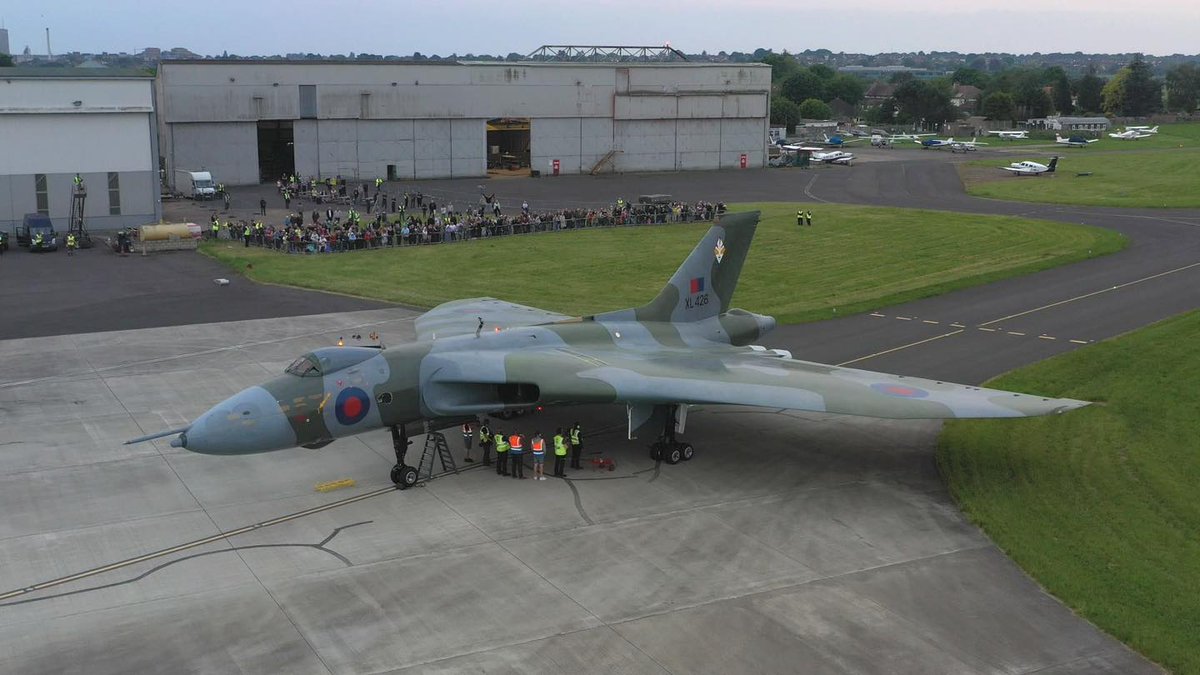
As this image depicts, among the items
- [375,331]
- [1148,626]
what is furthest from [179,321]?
[1148,626]

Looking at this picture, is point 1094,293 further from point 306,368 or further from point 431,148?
point 431,148

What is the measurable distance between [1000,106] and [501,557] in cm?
18182

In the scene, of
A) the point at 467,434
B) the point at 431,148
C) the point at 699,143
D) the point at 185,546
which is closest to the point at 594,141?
the point at 699,143

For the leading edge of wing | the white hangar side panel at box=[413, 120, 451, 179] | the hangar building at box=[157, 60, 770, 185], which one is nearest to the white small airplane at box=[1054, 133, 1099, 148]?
the hangar building at box=[157, 60, 770, 185]

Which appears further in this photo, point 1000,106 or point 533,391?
point 1000,106

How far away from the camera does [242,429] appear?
21031mm

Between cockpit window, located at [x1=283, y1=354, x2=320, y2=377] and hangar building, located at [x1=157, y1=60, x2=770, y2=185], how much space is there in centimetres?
6037

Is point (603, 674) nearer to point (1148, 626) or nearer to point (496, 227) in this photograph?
point (1148, 626)

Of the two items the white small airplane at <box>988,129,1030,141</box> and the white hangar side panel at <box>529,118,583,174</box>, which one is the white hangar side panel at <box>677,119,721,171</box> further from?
the white small airplane at <box>988,129,1030,141</box>

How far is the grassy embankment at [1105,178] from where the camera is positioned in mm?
75188

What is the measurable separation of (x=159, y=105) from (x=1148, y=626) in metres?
77.0

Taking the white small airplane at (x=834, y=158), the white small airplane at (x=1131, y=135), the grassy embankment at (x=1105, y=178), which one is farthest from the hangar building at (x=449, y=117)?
the white small airplane at (x=1131, y=135)

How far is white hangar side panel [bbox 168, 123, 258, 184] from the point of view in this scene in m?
76.3

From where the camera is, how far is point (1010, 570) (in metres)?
18.9
